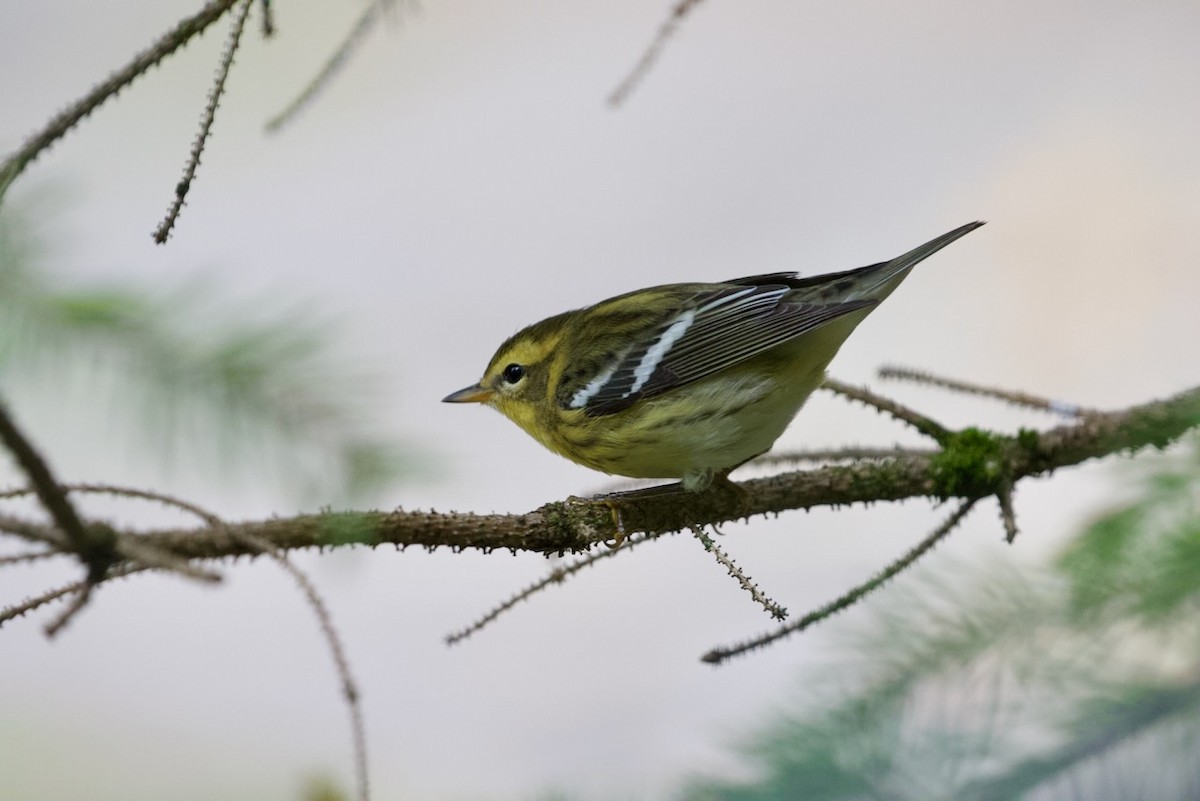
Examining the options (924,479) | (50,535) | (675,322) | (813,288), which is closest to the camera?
(50,535)

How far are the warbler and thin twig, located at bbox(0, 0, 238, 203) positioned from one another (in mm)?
1365

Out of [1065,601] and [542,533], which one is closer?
[1065,601]

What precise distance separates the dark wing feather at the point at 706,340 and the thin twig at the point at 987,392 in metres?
0.31

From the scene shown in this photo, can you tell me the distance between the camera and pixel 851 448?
1.96 meters

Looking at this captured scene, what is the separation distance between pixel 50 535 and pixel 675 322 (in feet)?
6.40

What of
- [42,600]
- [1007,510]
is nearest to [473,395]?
[1007,510]

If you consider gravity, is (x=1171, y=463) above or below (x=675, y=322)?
below

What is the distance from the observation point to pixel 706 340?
8.09 ft

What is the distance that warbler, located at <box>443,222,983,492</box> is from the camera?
229 cm

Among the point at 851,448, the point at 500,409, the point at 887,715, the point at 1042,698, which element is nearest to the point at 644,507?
the point at 851,448

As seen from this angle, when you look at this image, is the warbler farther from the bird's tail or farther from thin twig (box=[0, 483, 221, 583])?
thin twig (box=[0, 483, 221, 583])

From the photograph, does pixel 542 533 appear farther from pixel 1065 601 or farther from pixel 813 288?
pixel 813 288

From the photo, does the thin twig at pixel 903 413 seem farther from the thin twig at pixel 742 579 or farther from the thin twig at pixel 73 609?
the thin twig at pixel 73 609

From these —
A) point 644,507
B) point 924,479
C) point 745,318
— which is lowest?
point 924,479
